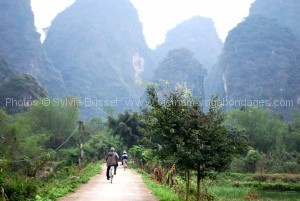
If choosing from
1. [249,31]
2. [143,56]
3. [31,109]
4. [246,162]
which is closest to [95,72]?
[143,56]

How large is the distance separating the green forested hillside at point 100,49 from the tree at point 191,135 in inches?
5287

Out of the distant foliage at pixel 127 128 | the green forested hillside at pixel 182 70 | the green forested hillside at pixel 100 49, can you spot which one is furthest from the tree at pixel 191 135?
the green forested hillside at pixel 100 49

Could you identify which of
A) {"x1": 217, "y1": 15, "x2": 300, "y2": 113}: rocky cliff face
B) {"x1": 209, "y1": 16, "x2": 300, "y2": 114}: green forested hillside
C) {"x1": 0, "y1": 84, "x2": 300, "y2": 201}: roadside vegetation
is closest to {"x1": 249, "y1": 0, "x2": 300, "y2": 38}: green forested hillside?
{"x1": 209, "y1": 16, "x2": 300, "y2": 114}: green forested hillside

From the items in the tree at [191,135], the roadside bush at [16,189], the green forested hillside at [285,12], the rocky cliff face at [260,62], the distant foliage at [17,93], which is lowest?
the roadside bush at [16,189]

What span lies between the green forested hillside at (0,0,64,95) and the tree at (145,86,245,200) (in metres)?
111

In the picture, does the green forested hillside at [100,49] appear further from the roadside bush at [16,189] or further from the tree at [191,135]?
the roadside bush at [16,189]

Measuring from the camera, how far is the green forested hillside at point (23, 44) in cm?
11556

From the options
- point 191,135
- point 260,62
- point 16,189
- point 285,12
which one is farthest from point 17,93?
point 285,12

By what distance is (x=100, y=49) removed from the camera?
164 metres

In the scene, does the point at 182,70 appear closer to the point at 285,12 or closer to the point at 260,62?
the point at 260,62

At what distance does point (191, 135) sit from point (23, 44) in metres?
120

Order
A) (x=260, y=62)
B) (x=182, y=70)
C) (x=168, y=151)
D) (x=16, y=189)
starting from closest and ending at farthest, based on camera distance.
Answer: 1. (x=16, y=189)
2. (x=168, y=151)
3. (x=260, y=62)
4. (x=182, y=70)

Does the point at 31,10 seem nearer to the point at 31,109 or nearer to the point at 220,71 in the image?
the point at 220,71

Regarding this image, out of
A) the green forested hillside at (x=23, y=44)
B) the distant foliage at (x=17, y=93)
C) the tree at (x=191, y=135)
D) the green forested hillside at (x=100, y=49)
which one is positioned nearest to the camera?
the tree at (x=191, y=135)
